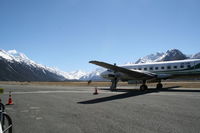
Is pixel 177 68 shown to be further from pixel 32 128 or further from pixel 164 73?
pixel 32 128

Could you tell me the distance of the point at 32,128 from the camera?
23.5 ft

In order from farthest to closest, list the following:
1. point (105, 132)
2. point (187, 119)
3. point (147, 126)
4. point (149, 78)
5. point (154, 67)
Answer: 1. point (154, 67)
2. point (149, 78)
3. point (187, 119)
4. point (147, 126)
5. point (105, 132)

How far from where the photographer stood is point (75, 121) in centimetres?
820

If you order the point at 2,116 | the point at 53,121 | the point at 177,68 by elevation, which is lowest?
the point at 53,121

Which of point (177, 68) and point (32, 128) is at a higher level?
point (177, 68)

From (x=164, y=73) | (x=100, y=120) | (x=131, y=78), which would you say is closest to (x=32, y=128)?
(x=100, y=120)

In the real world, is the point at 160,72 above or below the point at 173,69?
below

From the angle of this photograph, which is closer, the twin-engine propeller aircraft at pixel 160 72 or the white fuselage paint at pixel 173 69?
the twin-engine propeller aircraft at pixel 160 72

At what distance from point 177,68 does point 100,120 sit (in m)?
21.2

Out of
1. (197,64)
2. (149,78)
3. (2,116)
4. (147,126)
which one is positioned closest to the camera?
(2,116)

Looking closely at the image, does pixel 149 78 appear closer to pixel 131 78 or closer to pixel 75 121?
pixel 131 78

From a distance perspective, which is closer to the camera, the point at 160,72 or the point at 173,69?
the point at 173,69

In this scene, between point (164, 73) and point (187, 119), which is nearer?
point (187, 119)

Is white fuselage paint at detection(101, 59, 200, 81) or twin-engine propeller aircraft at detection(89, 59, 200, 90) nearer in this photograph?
twin-engine propeller aircraft at detection(89, 59, 200, 90)
